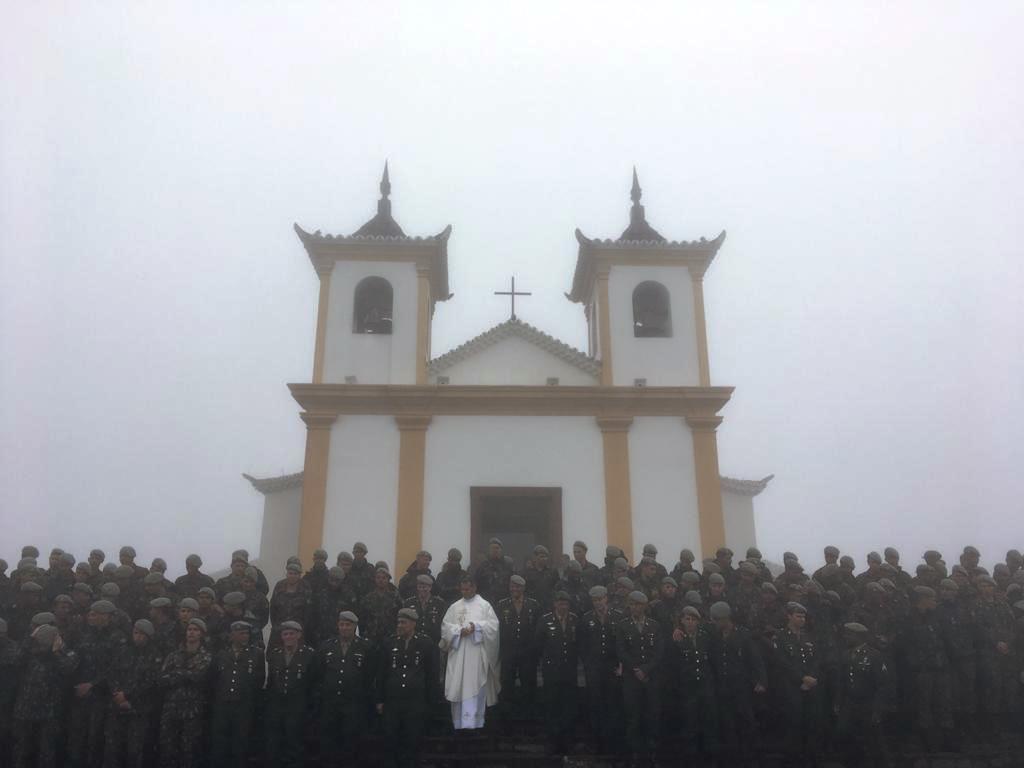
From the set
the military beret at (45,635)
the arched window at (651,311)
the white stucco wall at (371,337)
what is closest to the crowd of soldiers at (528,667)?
the military beret at (45,635)

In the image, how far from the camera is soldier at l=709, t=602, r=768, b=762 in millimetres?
8250

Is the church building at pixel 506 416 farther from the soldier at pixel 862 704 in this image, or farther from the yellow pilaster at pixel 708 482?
the soldier at pixel 862 704

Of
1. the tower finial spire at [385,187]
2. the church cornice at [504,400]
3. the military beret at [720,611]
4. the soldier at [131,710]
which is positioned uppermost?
the tower finial spire at [385,187]

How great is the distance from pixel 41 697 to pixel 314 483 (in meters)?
6.75

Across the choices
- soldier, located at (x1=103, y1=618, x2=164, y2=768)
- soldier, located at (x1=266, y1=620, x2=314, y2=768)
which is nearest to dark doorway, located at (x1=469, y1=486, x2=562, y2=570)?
soldier, located at (x1=266, y1=620, x2=314, y2=768)

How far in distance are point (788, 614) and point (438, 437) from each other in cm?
752

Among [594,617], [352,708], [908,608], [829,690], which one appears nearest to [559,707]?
[594,617]

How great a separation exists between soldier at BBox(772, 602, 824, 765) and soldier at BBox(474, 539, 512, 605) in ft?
10.7

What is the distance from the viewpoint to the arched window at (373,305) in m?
16.2

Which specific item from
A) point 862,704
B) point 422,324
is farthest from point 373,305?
point 862,704

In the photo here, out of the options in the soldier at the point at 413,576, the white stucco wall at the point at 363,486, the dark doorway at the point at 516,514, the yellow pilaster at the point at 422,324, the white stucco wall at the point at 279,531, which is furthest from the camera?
the white stucco wall at the point at 279,531

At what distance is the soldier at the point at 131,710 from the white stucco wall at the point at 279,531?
9.01 m

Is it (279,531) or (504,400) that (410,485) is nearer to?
(504,400)

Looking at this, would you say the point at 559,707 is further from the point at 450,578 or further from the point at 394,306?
the point at 394,306
